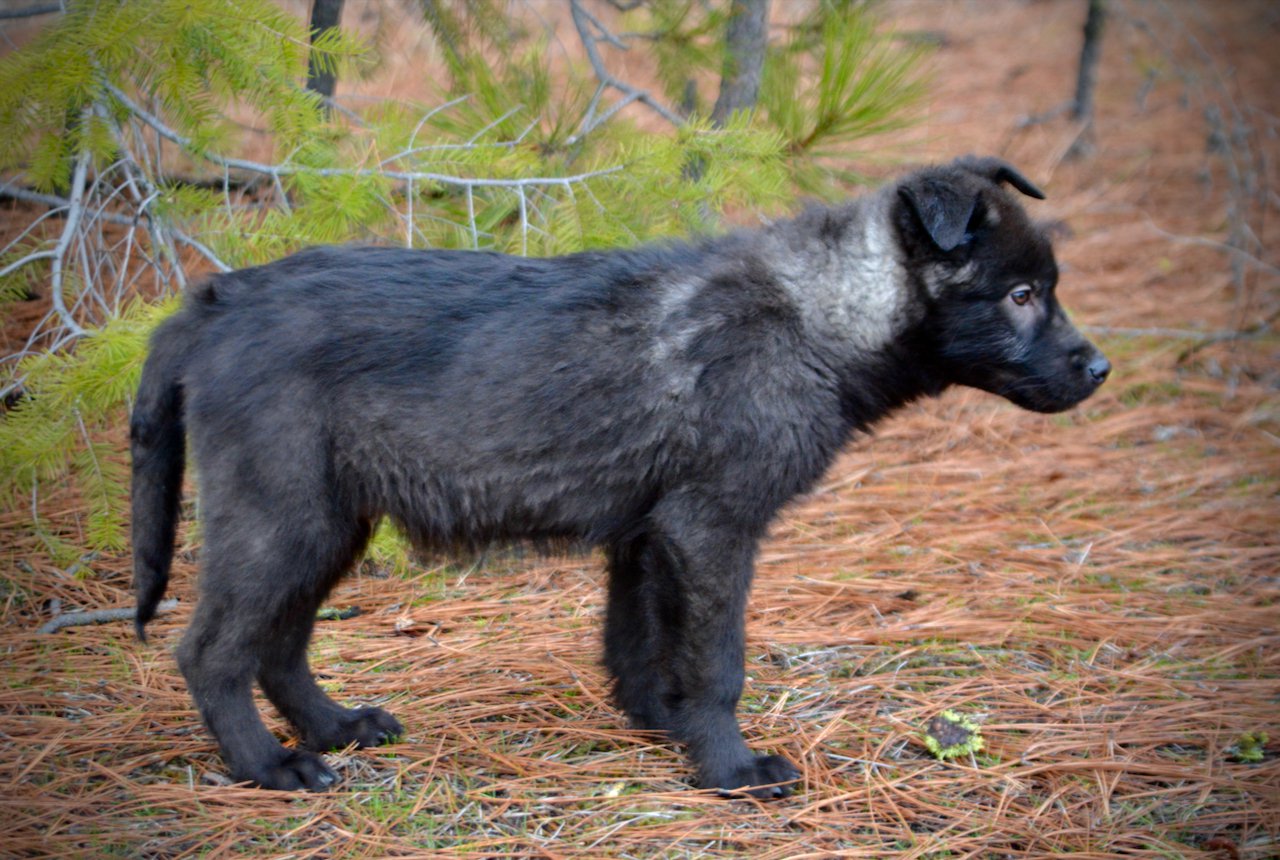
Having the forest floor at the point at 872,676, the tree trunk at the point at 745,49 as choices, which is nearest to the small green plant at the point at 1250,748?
the forest floor at the point at 872,676

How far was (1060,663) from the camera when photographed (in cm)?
372

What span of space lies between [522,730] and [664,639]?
555 mm

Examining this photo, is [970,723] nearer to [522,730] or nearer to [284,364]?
[522,730]

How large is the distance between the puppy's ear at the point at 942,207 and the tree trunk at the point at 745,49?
199cm

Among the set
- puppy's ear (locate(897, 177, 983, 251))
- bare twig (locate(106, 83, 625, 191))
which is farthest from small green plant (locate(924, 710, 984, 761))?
bare twig (locate(106, 83, 625, 191))

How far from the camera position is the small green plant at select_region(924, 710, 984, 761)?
3.15 m

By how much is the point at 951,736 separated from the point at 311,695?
185 cm

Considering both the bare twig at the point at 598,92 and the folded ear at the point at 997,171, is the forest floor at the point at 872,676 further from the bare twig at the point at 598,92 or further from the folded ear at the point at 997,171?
the bare twig at the point at 598,92

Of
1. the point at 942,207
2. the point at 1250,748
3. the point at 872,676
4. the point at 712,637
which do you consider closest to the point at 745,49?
the point at 942,207

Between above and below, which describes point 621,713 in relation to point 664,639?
below

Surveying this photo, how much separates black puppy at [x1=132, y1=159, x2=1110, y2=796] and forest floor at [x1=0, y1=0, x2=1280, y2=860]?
239 millimetres

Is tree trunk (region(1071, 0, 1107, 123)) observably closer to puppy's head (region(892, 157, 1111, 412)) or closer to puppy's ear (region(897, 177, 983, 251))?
puppy's head (region(892, 157, 1111, 412))

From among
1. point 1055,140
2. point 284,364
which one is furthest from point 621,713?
point 1055,140

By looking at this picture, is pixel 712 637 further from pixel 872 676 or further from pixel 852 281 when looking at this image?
pixel 852 281
